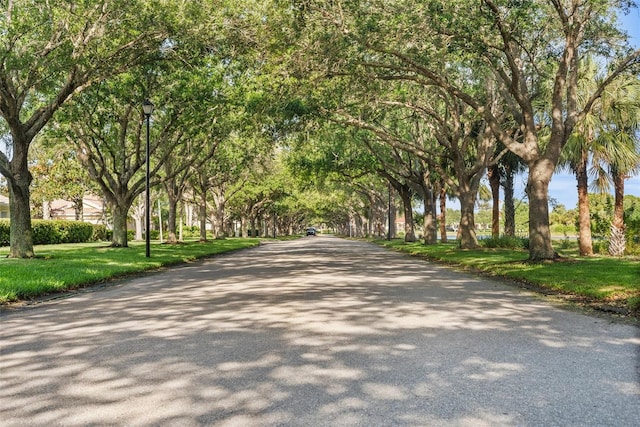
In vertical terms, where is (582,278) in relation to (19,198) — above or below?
below

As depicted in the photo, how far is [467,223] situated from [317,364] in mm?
21356

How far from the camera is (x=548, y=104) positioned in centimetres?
2125

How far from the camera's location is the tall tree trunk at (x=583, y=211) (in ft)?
66.9

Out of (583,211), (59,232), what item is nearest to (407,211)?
(583,211)

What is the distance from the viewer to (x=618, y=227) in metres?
20.5

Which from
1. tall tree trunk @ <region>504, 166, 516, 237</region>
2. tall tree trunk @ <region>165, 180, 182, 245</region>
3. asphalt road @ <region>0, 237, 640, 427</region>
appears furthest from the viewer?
tall tree trunk @ <region>165, 180, 182, 245</region>

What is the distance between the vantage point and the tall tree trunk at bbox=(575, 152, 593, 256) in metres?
20.4

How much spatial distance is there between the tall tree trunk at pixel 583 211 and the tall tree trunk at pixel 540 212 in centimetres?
569

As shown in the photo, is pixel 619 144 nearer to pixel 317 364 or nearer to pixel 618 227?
pixel 618 227

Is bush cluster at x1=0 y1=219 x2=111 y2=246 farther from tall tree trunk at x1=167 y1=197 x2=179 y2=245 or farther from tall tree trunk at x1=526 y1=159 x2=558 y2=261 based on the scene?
tall tree trunk at x1=526 y1=159 x2=558 y2=261

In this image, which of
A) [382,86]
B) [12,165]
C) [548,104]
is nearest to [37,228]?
[12,165]

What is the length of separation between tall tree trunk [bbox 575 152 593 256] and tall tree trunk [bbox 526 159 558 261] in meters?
5.69

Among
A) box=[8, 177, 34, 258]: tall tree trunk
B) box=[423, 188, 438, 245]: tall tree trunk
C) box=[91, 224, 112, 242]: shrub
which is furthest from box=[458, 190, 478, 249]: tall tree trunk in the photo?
box=[91, 224, 112, 242]: shrub

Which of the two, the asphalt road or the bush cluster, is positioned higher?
the bush cluster
